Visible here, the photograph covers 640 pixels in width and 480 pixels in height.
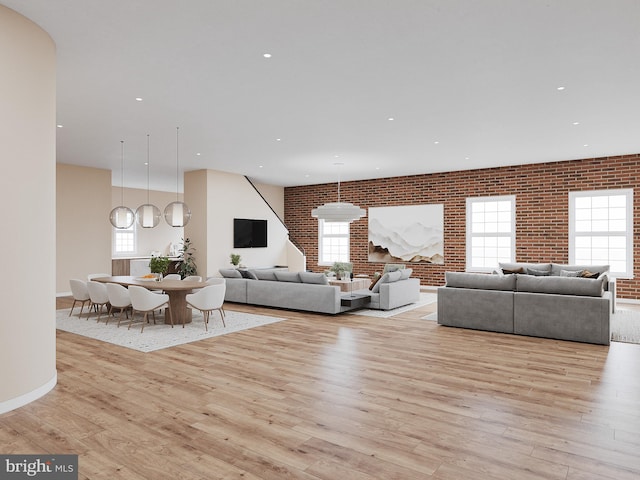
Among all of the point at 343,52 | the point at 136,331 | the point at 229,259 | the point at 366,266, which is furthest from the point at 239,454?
the point at 366,266

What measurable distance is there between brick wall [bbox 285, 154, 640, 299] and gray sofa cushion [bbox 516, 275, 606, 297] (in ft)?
13.9

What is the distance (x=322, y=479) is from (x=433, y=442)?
81 cm

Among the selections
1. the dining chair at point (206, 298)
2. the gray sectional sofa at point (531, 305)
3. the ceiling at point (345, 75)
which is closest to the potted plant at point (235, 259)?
the ceiling at point (345, 75)

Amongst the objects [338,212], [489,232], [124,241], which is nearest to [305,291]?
[338,212]

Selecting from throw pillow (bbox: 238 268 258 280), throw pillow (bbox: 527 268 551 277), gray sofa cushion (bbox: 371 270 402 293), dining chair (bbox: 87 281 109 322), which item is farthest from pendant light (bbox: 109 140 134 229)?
throw pillow (bbox: 527 268 551 277)

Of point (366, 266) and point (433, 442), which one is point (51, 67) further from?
point (366, 266)

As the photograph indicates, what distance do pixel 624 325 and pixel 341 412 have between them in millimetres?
5290

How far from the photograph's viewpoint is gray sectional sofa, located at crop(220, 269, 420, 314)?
7363 millimetres

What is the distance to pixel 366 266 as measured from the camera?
40.3 feet

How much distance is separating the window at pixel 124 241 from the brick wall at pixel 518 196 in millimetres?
6123

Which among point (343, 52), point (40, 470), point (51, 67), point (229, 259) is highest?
point (343, 52)

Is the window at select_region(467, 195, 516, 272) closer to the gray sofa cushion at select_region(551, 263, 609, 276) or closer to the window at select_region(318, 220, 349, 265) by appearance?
the gray sofa cushion at select_region(551, 263, 609, 276)

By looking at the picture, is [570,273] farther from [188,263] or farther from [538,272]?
[188,263]

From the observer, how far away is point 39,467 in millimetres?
2471
